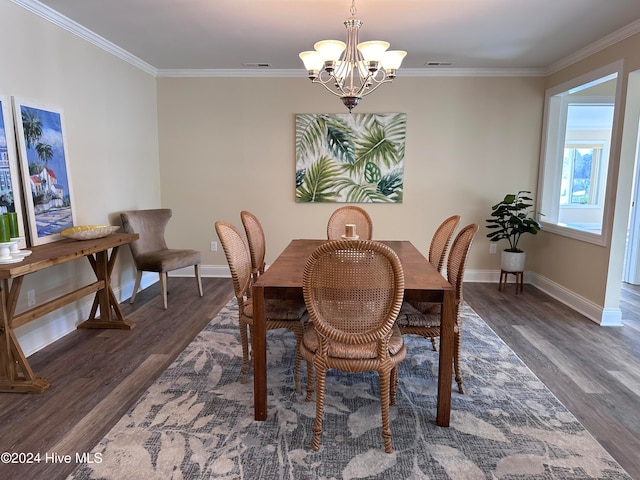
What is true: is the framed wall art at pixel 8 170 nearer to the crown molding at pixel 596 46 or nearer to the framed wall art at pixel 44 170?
the framed wall art at pixel 44 170

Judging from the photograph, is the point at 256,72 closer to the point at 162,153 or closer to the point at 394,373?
the point at 162,153

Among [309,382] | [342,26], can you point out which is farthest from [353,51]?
[309,382]

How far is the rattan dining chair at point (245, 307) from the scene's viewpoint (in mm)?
2355

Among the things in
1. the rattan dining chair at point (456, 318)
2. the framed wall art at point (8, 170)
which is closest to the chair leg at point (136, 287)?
the framed wall art at point (8, 170)

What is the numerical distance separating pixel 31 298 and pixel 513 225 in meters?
4.55

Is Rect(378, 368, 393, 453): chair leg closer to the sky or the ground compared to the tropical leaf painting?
closer to the ground

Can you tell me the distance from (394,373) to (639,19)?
3276mm

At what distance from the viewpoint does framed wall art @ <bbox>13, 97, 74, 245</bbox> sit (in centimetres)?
281

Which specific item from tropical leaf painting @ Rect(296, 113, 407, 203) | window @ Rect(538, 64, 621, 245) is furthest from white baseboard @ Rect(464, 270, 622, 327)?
tropical leaf painting @ Rect(296, 113, 407, 203)

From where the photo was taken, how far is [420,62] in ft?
14.4

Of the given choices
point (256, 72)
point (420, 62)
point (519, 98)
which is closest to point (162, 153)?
point (256, 72)

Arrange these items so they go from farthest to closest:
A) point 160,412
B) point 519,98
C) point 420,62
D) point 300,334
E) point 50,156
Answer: point 519,98 < point 420,62 < point 50,156 < point 300,334 < point 160,412

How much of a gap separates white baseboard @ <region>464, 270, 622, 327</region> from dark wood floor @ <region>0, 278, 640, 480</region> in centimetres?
10

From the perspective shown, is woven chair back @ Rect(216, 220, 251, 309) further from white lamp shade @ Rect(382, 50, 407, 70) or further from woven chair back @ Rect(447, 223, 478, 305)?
white lamp shade @ Rect(382, 50, 407, 70)
